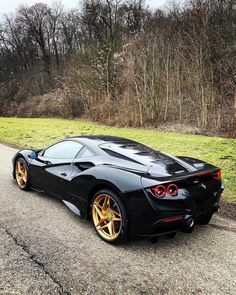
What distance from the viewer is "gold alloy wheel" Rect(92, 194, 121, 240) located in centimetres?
435

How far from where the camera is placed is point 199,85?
16.4 m

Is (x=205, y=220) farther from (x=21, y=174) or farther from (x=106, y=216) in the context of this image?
(x=21, y=174)

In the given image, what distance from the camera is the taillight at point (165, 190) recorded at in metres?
3.94

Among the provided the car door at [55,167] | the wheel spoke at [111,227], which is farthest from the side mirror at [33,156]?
the wheel spoke at [111,227]

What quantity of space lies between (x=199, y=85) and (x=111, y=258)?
1376 cm

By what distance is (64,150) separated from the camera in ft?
18.5

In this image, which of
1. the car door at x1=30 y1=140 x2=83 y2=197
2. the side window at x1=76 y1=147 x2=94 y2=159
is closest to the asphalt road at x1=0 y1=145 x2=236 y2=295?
the car door at x1=30 y1=140 x2=83 y2=197

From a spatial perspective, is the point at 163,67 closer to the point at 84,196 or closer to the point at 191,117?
the point at 191,117

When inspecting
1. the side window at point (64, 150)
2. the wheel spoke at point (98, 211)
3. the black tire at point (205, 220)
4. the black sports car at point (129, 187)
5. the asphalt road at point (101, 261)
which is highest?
the side window at point (64, 150)

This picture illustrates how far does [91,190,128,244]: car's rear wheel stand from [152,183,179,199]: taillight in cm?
48

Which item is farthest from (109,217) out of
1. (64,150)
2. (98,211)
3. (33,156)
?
(33,156)

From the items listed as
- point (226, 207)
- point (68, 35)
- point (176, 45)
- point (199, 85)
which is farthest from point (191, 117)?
point (68, 35)

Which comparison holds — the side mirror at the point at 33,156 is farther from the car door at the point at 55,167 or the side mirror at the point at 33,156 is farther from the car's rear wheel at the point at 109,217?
the car's rear wheel at the point at 109,217

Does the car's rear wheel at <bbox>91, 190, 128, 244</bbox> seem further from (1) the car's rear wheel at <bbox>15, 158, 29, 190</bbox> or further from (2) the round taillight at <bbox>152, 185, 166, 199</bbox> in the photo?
(1) the car's rear wheel at <bbox>15, 158, 29, 190</bbox>
